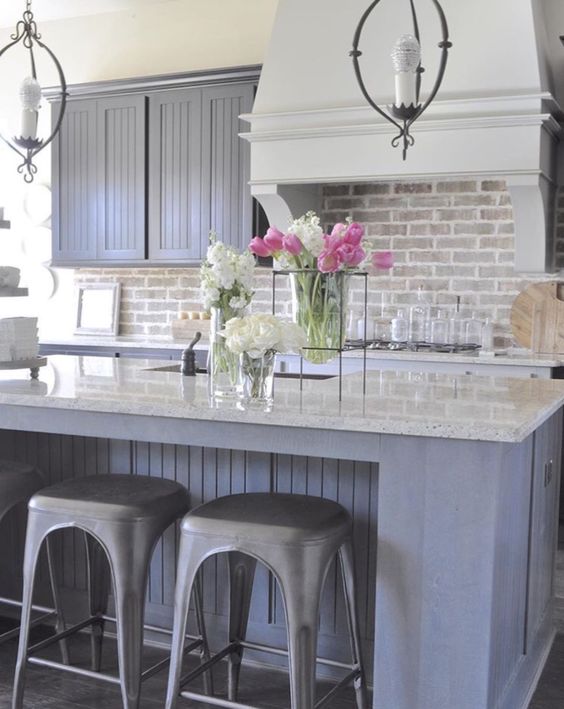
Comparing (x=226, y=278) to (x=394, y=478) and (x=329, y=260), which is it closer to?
(x=329, y=260)

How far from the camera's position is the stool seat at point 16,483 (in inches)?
104

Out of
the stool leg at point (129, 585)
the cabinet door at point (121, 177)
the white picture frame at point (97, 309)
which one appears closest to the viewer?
the stool leg at point (129, 585)

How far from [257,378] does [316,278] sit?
0.38 meters

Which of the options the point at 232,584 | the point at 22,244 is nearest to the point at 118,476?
the point at 232,584

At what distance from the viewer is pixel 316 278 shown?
99.9 inches

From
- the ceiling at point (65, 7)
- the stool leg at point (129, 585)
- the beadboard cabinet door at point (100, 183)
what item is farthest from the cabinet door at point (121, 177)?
the stool leg at point (129, 585)

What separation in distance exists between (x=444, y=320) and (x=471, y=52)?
146cm

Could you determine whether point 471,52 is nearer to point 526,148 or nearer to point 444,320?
point 526,148

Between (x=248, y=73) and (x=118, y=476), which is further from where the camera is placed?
(x=248, y=73)

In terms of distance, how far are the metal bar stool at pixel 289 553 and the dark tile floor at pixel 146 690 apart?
0.30 m

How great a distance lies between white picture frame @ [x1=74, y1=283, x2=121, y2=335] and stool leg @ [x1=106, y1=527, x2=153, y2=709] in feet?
12.2

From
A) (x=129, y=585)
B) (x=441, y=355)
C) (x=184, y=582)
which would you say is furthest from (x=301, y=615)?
(x=441, y=355)

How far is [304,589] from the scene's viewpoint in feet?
6.75

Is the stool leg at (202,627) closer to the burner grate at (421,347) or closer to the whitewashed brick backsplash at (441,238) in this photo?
the burner grate at (421,347)
